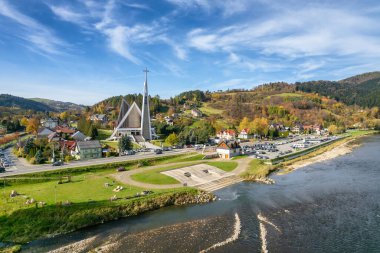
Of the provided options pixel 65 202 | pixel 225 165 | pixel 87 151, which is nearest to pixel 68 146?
pixel 87 151

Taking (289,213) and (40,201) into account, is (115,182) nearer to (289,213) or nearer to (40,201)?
(40,201)

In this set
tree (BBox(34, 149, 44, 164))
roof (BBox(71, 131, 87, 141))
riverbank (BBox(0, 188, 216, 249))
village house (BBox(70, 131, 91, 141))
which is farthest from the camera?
roof (BBox(71, 131, 87, 141))

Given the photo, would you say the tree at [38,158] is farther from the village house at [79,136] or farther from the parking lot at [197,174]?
the village house at [79,136]

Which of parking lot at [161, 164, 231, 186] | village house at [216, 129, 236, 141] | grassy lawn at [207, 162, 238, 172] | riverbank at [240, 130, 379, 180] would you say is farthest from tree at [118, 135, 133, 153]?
village house at [216, 129, 236, 141]

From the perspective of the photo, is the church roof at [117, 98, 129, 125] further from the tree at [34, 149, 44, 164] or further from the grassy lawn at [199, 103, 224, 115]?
the grassy lawn at [199, 103, 224, 115]

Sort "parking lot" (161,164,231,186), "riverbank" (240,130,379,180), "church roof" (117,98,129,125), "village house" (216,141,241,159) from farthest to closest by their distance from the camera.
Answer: "church roof" (117,98,129,125)
"village house" (216,141,241,159)
"riverbank" (240,130,379,180)
"parking lot" (161,164,231,186)

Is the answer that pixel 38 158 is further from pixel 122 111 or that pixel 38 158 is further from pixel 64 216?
pixel 122 111
